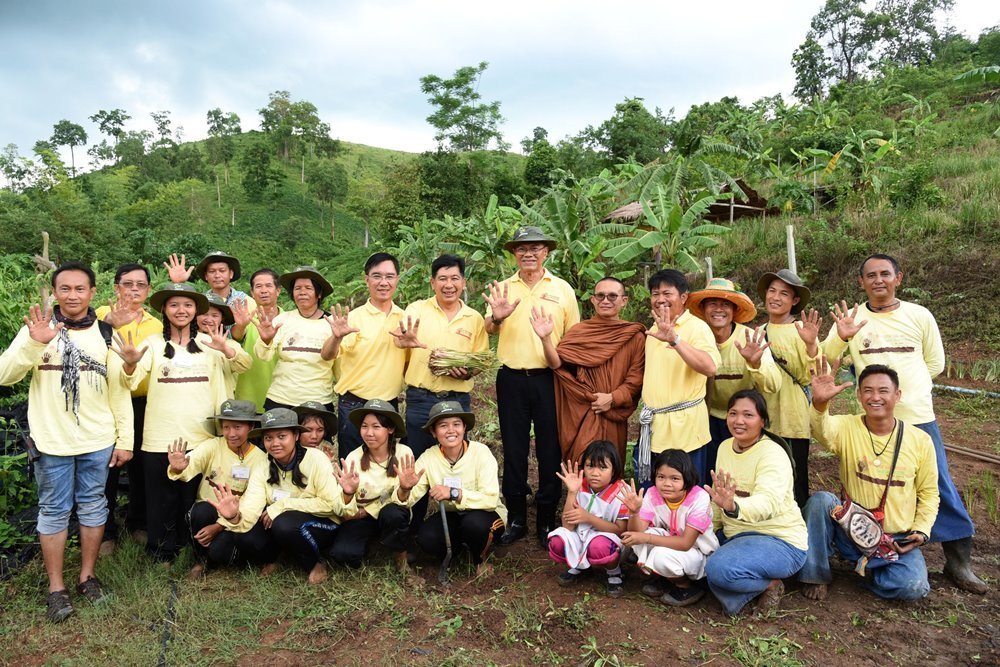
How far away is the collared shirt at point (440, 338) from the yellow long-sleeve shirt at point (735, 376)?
1.49 metres

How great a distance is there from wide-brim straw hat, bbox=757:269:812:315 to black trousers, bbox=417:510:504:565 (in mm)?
2142

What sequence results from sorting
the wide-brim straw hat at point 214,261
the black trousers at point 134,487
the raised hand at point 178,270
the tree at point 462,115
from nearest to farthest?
the black trousers at point 134,487 → the raised hand at point 178,270 → the wide-brim straw hat at point 214,261 → the tree at point 462,115

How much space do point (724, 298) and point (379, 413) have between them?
7.10 ft

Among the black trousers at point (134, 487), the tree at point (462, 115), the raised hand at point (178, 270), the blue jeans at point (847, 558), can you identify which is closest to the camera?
the blue jeans at point (847, 558)

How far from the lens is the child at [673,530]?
11.0 feet

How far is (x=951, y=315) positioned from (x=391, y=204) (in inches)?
931

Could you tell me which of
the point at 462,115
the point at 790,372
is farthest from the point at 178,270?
the point at 462,115

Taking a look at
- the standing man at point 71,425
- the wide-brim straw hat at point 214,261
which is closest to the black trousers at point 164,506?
the standing man at point 71,425

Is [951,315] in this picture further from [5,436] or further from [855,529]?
[5,436]

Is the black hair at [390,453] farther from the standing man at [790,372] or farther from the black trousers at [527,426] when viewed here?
the standing man at [790,372]

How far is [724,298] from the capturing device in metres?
3.86

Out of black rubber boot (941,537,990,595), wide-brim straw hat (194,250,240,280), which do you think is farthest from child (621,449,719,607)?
wide-brim straw hat (194,250,240,280)

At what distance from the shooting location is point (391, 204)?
29.0m

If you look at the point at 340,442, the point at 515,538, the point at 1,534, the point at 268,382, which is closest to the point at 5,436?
the point at 1,534
